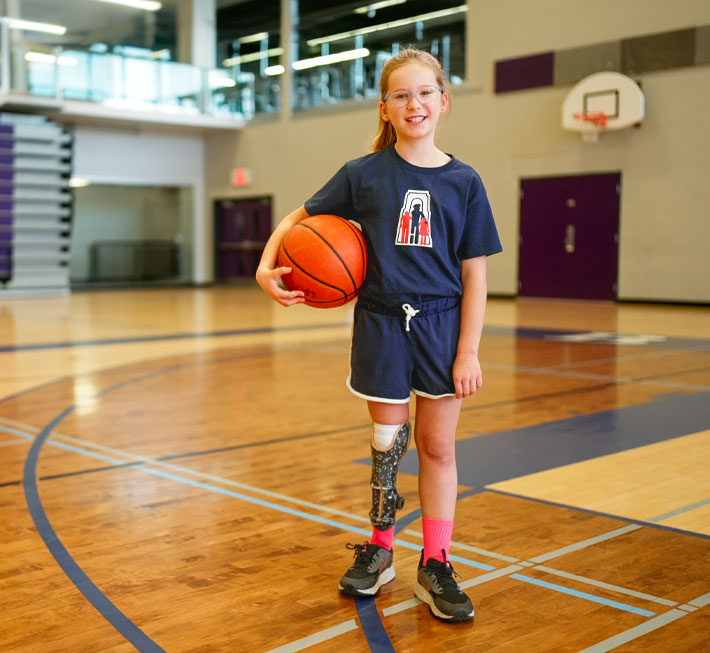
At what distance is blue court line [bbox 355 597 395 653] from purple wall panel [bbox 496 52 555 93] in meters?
12.9

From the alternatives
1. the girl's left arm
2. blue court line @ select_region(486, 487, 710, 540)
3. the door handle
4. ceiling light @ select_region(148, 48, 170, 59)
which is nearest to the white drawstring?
the girl's left arm

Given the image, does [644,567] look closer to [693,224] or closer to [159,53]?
[693,224]

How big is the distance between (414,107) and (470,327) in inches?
21.8

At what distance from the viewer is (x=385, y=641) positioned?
2.01 metres

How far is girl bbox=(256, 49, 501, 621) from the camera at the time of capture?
7.30 ft

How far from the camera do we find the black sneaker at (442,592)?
2.12m

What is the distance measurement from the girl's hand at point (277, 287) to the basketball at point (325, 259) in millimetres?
39

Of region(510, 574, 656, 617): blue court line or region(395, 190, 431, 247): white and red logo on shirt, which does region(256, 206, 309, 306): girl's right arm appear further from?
region(510, 574, 656, 617): blue court line

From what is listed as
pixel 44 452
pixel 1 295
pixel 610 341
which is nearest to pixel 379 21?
pixel 1 295

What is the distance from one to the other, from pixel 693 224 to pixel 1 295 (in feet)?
37.3

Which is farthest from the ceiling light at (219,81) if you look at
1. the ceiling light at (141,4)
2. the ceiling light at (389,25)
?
the ceiling light at (141,4)

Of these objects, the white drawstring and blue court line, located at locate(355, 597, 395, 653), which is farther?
the white drawstring

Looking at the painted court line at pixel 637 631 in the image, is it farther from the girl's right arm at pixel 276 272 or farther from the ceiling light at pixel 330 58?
the ceiling light at pixel 330 58

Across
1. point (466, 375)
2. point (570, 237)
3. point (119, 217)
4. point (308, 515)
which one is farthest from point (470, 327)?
point (119, 217)
